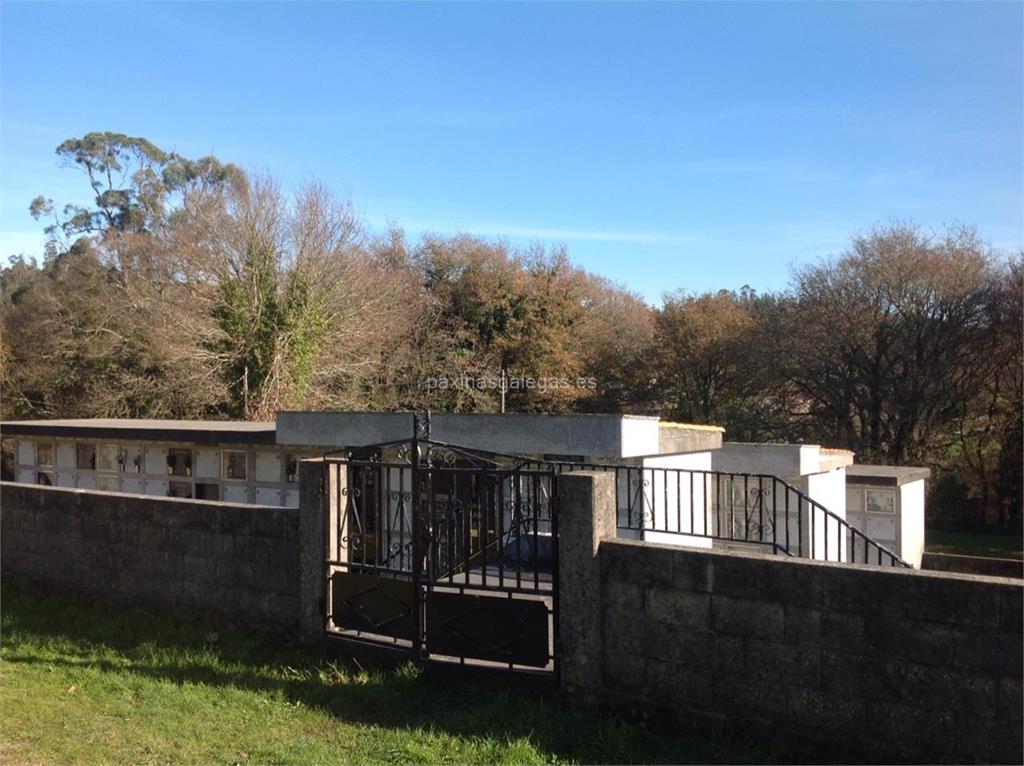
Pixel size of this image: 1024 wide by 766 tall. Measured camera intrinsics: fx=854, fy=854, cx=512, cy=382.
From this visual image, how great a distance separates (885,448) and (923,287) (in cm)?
498

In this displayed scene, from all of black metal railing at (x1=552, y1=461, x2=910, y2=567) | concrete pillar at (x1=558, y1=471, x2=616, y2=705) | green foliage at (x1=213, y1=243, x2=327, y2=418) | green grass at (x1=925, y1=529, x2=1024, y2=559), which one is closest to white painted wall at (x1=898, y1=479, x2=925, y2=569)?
black metal railing at (x1=552, y1=461, x2=910, y2=567)

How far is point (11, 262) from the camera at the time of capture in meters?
41.9

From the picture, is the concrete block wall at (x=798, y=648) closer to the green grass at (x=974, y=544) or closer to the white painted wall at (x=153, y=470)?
the white painted wall at (x=153, y=470)

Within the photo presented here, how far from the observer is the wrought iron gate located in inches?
235

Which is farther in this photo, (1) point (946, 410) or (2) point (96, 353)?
(2) point (96, 353)

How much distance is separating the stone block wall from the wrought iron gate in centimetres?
65

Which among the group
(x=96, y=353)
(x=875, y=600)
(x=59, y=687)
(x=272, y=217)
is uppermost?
(x=272, y=217)

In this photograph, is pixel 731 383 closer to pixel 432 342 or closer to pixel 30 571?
pixel 432 342

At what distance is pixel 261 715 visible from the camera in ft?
18.5

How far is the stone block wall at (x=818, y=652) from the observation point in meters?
4.26

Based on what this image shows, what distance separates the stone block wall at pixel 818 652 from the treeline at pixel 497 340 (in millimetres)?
20499

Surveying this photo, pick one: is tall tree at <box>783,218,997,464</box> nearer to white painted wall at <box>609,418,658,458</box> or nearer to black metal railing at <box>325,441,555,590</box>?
white painted wall at <box>609,418,658,458</box>

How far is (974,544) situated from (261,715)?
73.6 ft

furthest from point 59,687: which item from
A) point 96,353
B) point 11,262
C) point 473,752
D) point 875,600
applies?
point 11,262
